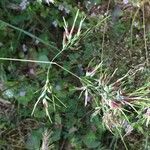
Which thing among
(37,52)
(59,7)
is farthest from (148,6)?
(37,52)

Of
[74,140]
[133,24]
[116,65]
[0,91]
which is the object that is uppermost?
[133,24]

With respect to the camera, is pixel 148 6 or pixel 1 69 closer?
pixel 1 69

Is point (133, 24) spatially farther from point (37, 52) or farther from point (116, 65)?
point (37, 52)

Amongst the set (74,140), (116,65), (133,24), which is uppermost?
(133,24)

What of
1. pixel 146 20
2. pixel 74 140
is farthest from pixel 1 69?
pixel 146 20

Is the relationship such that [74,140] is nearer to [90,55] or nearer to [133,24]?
[90,55]

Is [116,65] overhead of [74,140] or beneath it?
overhead
